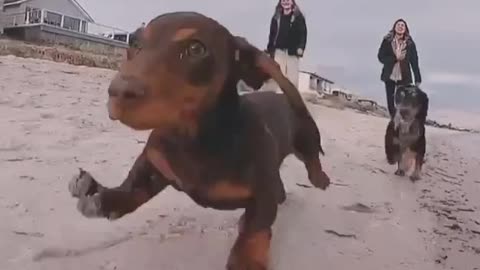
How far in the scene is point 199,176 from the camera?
310 centimetres

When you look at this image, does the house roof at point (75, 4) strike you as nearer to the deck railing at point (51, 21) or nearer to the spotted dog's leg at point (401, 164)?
the deck railing at point (51, 21)

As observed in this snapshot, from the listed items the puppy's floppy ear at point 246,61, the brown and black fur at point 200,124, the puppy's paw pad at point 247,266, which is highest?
the puppy's floppy ear at point 246,61

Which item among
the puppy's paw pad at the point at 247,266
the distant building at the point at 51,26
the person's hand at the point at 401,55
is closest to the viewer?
the puppy's paw pad at the point at 247,266

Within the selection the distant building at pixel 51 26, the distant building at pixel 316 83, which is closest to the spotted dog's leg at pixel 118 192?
the distant building at pixel 316 83

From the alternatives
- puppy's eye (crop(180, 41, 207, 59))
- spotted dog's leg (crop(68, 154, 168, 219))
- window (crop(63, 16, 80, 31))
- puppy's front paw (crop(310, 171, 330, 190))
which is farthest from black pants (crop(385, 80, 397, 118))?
window (crop(63, 16, 80, 31))

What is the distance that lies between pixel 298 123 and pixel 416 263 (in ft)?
3.21

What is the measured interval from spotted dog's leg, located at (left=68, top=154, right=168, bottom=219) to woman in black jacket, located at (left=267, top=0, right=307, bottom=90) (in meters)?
6.52

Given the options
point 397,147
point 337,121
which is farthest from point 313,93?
point 397,147

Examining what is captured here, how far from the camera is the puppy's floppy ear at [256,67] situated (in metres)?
3.12

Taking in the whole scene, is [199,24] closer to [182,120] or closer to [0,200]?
[182,120]

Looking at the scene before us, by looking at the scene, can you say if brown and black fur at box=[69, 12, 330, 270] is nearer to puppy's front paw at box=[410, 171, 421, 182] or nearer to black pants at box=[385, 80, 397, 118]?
puppy's front paw at box=[410, 171, 421, 182]

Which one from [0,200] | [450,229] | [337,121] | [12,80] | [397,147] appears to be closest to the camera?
[0,200]

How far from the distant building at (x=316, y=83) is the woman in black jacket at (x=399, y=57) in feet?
26.7

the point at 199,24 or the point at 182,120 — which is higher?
the point at 199,24
